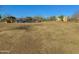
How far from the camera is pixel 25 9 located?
4.99 feet

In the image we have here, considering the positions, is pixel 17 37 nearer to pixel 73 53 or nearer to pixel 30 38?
pixel 30 38

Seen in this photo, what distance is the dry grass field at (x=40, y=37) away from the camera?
1489mm

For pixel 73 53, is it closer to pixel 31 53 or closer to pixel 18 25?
pixel 31 53

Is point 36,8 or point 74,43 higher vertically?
point 36,8

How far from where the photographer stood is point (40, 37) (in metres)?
1.51

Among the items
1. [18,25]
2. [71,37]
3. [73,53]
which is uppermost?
[18,25]

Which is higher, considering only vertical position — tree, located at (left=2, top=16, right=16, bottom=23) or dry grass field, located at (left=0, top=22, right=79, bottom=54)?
tree, located at (left=2, top=16, right=16, bottom=23)

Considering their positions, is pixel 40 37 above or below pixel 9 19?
below

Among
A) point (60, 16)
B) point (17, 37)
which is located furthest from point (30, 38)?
point (60, 16)

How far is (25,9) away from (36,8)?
12cm

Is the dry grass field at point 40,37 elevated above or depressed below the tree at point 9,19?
below

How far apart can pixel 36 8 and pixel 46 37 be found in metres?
0.33

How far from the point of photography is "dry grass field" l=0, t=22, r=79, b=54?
1.49 meters
